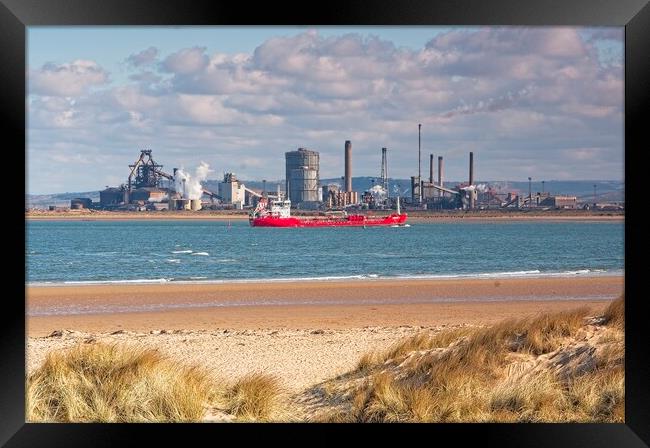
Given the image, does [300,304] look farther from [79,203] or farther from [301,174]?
[79,203]

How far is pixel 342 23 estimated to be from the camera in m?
3.18

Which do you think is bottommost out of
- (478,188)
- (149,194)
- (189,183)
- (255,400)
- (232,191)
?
(255,400)

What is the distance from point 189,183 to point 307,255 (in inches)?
1403

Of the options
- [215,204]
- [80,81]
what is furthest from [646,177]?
[80,81]

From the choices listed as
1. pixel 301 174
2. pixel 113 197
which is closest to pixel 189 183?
pixel 113 197

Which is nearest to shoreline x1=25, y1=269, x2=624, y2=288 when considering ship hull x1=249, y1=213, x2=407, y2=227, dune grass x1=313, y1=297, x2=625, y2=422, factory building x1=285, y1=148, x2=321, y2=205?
dune grass x1=313, y1=297, x2=625, y2=422

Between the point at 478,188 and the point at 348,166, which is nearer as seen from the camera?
the point at 348,166

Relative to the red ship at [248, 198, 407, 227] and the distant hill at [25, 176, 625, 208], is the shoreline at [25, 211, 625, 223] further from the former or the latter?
the red ship at [248, 198, 407, 227]

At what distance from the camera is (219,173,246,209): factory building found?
64.2 m

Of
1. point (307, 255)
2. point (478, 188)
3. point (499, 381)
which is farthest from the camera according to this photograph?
point (478, 188)

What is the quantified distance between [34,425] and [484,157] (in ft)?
228

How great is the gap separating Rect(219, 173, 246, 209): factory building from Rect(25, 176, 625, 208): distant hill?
84.5 inches

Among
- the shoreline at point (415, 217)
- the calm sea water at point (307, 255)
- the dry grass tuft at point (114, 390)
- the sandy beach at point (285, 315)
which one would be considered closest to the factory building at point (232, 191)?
the shoreline at point (415, 217)

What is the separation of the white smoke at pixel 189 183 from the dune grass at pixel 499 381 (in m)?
60.6
